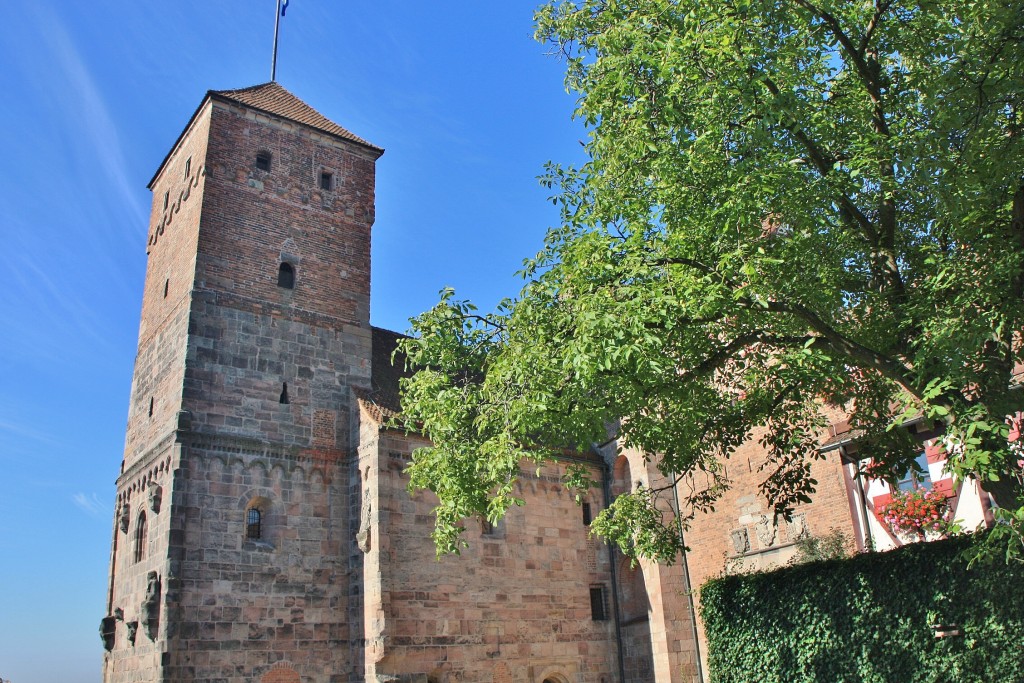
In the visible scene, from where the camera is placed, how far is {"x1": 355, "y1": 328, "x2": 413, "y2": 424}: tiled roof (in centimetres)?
1994

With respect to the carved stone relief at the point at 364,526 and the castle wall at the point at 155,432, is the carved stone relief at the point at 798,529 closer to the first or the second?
the carved stone relief at the point at 364,526

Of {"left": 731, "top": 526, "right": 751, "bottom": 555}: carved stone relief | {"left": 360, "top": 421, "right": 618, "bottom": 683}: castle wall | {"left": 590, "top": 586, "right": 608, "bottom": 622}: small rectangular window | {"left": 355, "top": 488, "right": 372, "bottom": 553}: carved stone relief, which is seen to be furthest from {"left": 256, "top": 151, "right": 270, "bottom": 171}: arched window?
{"left": 731, "top": 526, "right": 751, "bottom": 555}: carved stone relief

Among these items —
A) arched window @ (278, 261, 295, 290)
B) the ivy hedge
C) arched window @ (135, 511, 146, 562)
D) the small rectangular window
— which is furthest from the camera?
the small rectangular window

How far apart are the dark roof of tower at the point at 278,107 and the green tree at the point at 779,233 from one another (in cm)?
1290

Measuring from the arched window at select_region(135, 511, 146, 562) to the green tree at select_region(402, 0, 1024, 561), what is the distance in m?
9.93

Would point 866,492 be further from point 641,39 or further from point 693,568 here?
point 641,39

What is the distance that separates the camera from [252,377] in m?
19.3

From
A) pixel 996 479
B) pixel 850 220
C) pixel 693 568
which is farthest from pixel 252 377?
pixel 996 479

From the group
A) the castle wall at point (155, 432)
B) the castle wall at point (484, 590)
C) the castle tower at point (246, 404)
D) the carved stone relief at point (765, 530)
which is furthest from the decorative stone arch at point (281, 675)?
the carved stone relief at point (765, 530)

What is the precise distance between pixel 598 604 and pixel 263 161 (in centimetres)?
1422

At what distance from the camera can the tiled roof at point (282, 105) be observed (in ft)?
73.0

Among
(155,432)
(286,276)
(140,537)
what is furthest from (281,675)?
(286,276)

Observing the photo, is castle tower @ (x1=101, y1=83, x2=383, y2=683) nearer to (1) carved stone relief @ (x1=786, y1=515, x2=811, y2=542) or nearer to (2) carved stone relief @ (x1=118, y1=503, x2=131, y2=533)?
(2) carved stone relief @ (x1=118, y1=503, x2=131, y2=533)

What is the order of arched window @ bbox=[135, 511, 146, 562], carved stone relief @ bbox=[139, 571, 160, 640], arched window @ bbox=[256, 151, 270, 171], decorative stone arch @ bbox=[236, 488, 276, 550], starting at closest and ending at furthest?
1. carved stone relief @ bbox=[139, 571, 160, 640]
2. decorative stone arch @ bbox=[236, 488, 276, 550]
3. arched window @ bbox=[135, 511, 146, 562]
4. arched window @ bbox=[256, 151, 270, 171]
